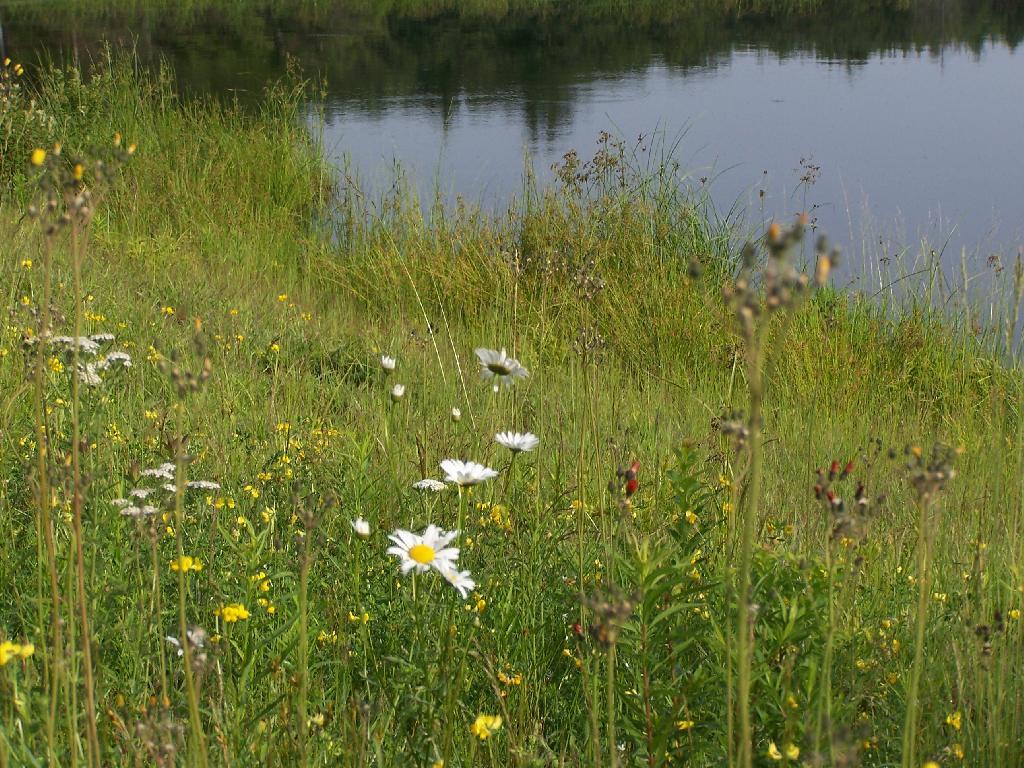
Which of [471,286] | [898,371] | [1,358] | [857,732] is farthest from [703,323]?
[857,732]

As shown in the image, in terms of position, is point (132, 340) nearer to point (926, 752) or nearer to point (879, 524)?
point (879, 524)

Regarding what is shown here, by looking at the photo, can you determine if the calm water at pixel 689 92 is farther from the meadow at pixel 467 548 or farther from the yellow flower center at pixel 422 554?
the yellow flower center at pixel 422 554

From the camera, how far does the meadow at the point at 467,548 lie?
112 centimetres

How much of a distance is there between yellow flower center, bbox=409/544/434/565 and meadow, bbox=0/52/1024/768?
0.03ft

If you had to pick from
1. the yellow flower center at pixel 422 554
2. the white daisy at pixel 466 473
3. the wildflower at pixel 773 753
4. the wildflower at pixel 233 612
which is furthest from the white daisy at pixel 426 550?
the wildflower at pixel 773 753

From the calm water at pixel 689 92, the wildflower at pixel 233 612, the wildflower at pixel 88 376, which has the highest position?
the calm water at pixel 689 92

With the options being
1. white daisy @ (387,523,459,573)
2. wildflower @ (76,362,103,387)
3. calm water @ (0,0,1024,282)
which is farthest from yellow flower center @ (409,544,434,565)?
calm water @ (0,0,1024,282)

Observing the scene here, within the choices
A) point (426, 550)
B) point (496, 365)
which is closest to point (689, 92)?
point (496, 365)

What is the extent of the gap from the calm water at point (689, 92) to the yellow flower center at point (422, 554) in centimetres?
435

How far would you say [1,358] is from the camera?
8.45ft

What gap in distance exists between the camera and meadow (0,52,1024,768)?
112 centimetres

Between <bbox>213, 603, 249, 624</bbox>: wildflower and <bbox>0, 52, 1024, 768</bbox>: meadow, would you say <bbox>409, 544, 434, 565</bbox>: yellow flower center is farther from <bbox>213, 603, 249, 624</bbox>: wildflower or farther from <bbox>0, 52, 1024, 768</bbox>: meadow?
<bbox>213, 603, 249, 624</bbox>: wildflower

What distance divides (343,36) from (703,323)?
15829 millimetres

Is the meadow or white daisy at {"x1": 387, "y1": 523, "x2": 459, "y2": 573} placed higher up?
white daisy at {"x1": 387, "y1": 523, "x2": 459, "y2": 573}
